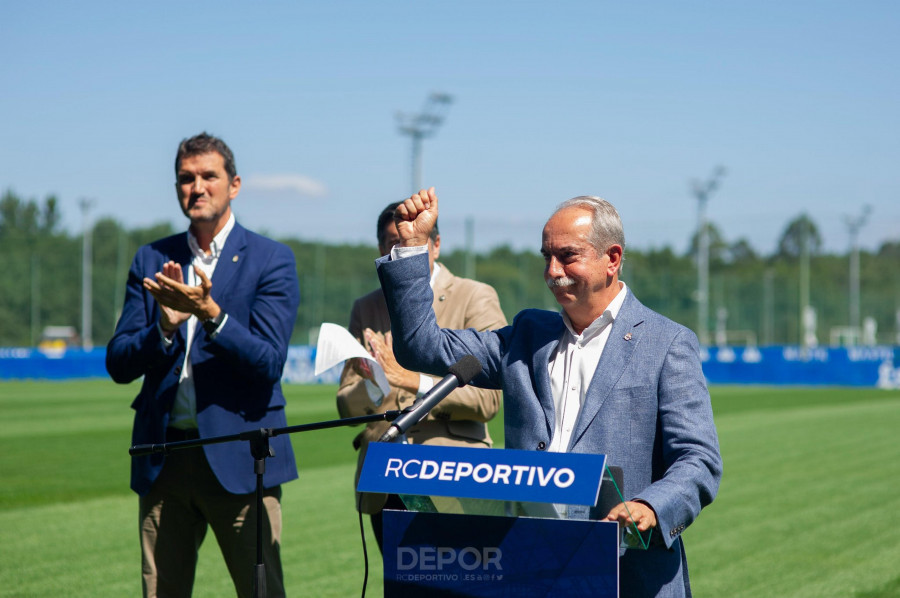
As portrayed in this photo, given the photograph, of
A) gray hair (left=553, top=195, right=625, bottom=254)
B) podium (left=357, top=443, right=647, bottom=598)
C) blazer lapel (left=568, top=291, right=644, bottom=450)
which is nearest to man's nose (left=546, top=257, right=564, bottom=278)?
gray hair (left=553, top=195, right=625, bottom=254)

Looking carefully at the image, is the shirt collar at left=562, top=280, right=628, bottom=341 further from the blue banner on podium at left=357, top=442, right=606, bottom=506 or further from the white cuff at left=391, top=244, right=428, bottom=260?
the blue banner on podium at left=357, top=442, right=606, bottom=506

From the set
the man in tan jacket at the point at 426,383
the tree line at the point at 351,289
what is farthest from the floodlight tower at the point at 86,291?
the man in tan jacket at the point at 426,383

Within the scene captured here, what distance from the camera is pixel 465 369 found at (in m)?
2.90

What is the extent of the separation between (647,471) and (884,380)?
32.3 metres

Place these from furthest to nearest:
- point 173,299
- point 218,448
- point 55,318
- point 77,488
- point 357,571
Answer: point 55,318, point 77,488, point 357,571, point 218,448, point 173,299

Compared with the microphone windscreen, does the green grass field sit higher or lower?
lower

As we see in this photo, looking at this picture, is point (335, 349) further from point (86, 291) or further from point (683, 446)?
point (86, 291)

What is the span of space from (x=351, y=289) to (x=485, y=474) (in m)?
42.5

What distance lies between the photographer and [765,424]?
→ 18844 millimetres

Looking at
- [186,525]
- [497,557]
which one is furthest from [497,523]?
[186,525]

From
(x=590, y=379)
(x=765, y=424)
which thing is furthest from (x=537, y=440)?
(x=765, y=424)

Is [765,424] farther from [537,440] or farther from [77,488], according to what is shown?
[537,440]

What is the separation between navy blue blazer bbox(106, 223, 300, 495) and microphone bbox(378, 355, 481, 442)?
1277mm

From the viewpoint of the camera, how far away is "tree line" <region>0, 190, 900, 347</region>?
41.2m
